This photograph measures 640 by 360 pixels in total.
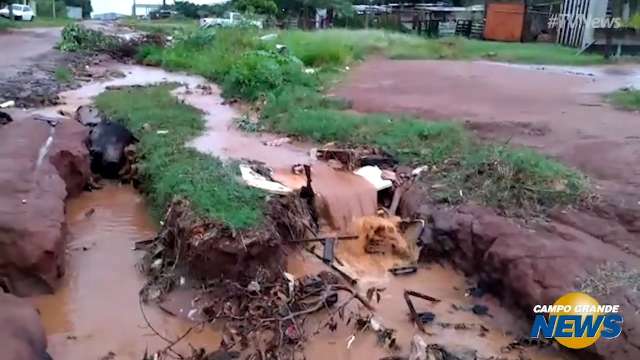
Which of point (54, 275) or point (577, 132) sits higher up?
point (577, 132)

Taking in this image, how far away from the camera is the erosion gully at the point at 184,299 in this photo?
206 inches

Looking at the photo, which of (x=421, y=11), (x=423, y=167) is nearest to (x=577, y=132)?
(x=423, y=167)

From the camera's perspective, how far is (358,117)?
10.2 m

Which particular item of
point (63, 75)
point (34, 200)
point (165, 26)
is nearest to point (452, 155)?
point (34, 200)

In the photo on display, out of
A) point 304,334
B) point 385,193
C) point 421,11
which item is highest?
point 421,11

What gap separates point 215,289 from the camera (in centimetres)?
577

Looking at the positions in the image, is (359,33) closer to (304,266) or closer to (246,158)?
(246,158)

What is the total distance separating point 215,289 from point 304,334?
97 centimetres

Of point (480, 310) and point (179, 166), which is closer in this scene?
point (480, 310)

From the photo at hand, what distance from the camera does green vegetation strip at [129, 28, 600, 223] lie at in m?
6.88

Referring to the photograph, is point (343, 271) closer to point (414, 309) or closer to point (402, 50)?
point (414, 309)

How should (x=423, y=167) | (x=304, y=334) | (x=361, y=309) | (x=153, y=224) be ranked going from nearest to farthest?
(x=304, y=334), (x=361, y=309), (x=153, y=224), (x=423, y=167)

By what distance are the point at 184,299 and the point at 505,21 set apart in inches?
1079

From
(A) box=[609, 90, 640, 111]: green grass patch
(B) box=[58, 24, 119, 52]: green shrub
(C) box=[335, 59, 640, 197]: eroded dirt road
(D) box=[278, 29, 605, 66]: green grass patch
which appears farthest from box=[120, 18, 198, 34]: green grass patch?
(A) box=[609, 90, 640, 111]: green grass patch
